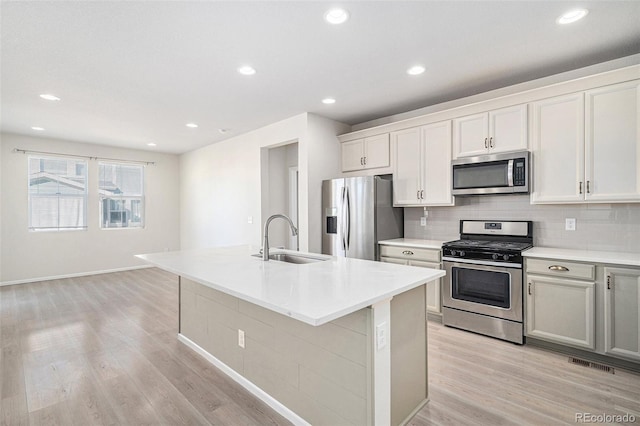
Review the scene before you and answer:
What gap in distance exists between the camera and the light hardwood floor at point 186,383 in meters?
1.91

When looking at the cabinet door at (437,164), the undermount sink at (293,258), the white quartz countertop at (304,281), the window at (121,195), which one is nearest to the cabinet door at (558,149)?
the cabinet door at (437,164)

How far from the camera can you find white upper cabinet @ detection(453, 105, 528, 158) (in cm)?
301

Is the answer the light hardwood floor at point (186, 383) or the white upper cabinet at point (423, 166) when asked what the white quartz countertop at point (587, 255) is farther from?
the white upper cabinet at point (423, 166)

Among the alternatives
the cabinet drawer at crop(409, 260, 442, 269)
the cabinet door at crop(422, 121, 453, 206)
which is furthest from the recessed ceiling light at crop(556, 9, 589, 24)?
the cabinet drawer at crop(409, 260, 442, 269)

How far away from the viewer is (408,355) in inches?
70.9

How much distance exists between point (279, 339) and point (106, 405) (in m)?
1.24

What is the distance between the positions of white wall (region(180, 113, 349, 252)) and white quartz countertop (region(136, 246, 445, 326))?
1.93 metres

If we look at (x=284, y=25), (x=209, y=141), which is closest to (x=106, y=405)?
(x=284, y=25)

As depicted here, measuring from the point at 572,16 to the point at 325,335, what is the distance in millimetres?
2674

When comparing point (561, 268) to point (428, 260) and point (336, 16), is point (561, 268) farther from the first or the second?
point (336, 16)

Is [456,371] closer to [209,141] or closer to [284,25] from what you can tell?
[284,25]

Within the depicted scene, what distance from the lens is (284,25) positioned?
2207mm

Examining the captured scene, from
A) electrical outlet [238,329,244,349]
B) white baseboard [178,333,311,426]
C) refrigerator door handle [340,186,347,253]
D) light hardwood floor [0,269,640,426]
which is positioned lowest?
light hardwood floor [0,269,640,426]

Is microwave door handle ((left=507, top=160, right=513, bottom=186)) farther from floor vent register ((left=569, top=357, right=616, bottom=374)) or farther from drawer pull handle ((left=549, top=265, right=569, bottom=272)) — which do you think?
floor vent register ((left=569, top=357, right=616, bottom=374))
